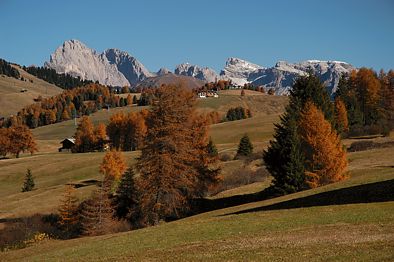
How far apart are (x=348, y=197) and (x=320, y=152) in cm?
1418

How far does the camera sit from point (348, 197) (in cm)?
3897

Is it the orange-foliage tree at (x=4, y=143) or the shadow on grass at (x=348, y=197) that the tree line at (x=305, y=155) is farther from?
the orange-foliage tree at (x=4, y=143)

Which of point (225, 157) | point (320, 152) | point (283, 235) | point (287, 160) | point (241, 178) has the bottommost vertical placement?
point (241, 178)

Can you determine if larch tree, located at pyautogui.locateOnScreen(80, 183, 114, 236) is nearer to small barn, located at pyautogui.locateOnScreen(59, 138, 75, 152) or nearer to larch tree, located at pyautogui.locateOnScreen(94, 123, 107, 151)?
larch tree, located at pyautogui.locateOnScreen(94, 123, 107, 151)

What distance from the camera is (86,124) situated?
522 feet

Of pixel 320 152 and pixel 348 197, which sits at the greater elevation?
pixel 320 152

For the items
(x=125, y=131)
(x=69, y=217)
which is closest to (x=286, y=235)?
(x=69, y=217)

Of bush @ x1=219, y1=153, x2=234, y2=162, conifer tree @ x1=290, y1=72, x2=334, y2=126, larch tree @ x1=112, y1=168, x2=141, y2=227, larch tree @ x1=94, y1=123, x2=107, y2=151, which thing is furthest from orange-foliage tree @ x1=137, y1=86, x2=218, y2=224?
larch tree @ x1=94, y1=123, x2=107, y2=151

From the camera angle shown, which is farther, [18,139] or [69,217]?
[18,139]

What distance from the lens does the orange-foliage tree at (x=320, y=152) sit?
170 feet

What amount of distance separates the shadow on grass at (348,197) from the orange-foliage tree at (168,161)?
14.1 meters

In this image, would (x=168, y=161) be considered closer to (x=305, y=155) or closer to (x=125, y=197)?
(x=125, y=197)

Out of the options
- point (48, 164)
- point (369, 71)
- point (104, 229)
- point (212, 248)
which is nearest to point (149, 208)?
point (104, 229)

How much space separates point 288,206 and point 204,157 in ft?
83.7
